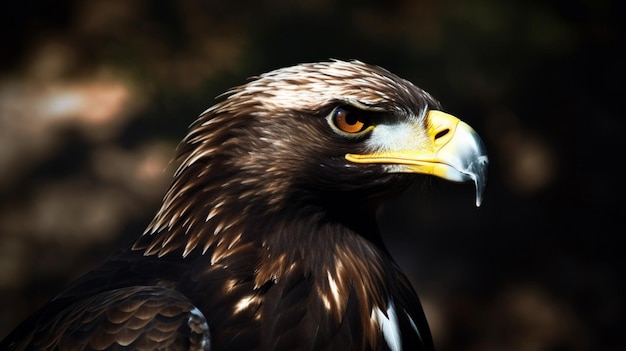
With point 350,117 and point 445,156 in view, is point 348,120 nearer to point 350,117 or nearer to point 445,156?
point 350,117

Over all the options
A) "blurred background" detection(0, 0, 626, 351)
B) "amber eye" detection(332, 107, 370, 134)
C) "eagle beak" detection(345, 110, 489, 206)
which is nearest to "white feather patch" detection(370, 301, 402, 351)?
"eagle beak" detection(345, 110, 489, 206)

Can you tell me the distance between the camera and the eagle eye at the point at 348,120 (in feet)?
8.26

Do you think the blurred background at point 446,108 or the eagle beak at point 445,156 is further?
the blurred background at point 446,108

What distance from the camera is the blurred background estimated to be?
14.4ft

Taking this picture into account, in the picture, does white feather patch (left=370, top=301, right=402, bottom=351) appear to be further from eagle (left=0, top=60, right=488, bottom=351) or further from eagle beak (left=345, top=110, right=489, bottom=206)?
eagle beak (left=345, top=110, right=489, bottom=206)

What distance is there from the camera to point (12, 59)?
187 inches

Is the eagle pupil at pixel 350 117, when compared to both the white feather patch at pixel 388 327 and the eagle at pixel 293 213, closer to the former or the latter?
the eagle at pixel 293 213

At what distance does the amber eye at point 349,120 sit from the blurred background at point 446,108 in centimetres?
183

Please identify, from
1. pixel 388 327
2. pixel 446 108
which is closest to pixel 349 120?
pixel 388 327

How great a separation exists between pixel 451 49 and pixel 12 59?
232cm

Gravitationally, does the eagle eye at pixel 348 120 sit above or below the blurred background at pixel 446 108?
above

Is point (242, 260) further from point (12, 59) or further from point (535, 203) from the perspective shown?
point (12, 59)

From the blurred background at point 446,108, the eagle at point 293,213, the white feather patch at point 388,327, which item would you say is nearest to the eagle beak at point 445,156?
the eagle at point 293,213

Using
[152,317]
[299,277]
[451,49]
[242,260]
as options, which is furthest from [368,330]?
[451,49]
